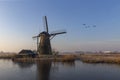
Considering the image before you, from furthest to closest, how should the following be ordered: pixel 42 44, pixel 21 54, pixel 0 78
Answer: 1. pixel 21 54
2. pixel 42 44
3. pixel 0 78

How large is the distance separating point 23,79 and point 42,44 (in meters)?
26.9

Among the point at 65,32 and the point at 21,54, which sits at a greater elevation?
the point at 65,32

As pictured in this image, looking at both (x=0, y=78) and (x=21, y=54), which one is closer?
(x=0, y=78)

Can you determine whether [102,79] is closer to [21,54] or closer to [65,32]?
[65,32]

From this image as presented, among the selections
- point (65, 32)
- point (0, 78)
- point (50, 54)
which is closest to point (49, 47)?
point (50, 54)

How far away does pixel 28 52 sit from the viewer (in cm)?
5412

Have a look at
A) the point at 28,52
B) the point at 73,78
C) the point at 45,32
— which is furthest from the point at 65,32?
the point at 73,78

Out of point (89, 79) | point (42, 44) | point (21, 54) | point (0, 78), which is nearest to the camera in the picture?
point (89, 79)

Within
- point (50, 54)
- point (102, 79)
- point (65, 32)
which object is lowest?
point (102, 79)

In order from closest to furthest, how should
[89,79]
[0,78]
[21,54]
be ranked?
[89,79] < [0,78] < [21,54]

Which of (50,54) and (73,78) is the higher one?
(50,54)

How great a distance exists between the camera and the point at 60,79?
2017 cm

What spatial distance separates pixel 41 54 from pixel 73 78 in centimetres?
2790

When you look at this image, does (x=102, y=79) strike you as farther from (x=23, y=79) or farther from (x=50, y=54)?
(x=50, y=54)
